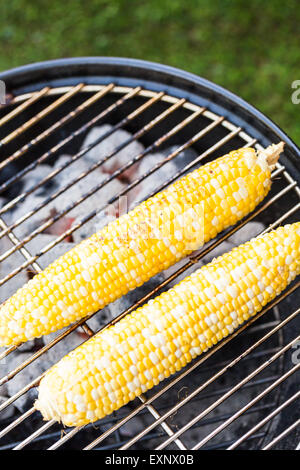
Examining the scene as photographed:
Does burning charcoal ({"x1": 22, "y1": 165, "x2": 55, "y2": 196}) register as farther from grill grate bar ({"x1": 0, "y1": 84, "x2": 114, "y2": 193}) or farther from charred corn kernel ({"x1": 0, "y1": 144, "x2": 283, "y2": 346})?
charred corn kernel ({"x1": 0, "y1": 144, "x2": 283, "y2": 346})

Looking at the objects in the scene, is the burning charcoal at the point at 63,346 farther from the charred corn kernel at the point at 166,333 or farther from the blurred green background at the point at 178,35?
the blurred green background at the point at 178,35

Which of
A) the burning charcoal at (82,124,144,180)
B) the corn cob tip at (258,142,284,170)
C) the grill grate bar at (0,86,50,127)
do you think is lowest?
the corn cob tip at (258,142,284,170)

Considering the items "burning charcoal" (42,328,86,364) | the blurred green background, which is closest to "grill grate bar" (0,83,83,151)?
"burning charcoal" (42,328,86,364)

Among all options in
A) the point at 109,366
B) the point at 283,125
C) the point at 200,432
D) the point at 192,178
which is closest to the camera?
the point at 109,366

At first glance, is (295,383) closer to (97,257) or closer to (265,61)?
(97,257)

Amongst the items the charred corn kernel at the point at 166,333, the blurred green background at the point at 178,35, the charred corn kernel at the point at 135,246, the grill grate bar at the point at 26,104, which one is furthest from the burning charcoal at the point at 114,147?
the blurred green background at the point at 178,35
